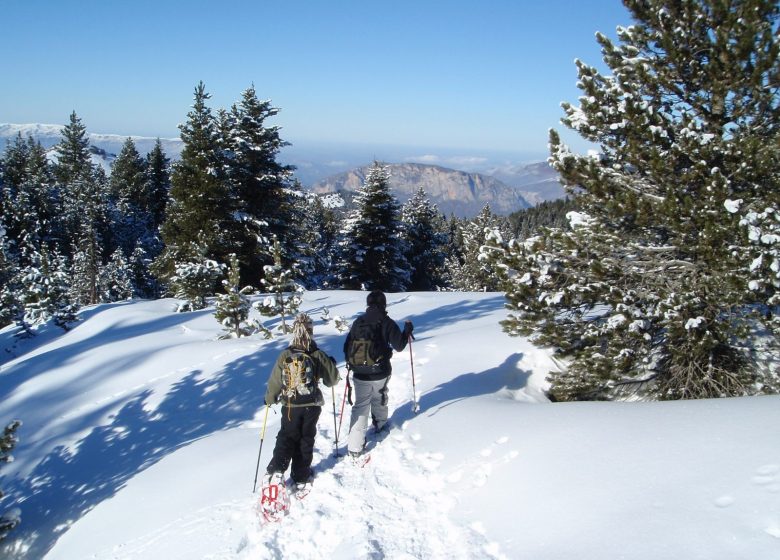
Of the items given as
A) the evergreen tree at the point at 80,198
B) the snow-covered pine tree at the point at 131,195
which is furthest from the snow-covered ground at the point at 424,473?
the snow-covered pine tree at the point at 131,195

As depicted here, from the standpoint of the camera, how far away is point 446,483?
18.0 ft

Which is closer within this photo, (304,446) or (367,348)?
(304,446)

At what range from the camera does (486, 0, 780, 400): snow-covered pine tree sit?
19.8 ft

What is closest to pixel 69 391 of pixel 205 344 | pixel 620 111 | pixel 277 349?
pixel 205 344

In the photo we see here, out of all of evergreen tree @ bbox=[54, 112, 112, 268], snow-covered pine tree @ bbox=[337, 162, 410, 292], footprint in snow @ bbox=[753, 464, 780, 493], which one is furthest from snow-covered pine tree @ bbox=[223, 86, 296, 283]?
footprint in snow @ bbox=[753, 464, 780, 493]

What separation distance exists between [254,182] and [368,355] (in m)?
23.6

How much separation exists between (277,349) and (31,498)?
5310 mm

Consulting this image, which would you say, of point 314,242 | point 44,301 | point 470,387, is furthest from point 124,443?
point 314,242

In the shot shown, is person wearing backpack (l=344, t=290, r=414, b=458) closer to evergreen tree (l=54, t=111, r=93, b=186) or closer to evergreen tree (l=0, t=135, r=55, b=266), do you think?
evergreen tree (l=0, t=135, r=55, b=266)

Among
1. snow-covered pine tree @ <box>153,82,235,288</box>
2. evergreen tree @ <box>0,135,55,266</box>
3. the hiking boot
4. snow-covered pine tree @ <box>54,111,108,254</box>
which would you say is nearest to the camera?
the hiking boot

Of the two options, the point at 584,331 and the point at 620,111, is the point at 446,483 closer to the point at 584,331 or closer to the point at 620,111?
the point at 584,331

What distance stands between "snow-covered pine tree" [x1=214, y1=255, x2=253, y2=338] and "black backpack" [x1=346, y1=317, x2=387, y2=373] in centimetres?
718

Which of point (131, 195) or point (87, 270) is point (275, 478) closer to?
point (87, 270)

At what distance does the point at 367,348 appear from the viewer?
6.32 meters
